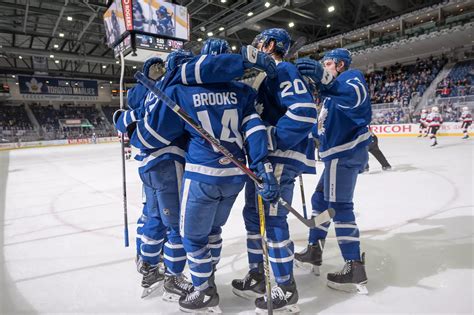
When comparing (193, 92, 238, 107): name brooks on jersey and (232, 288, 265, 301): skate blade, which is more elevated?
(193, 92, 238, 107): name brooks on jersey

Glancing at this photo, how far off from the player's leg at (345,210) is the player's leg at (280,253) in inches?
15.1

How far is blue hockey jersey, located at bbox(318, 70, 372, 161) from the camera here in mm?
1634

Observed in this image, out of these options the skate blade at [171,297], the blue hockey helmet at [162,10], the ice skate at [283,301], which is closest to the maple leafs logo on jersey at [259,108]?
the ice skate at [283,301]

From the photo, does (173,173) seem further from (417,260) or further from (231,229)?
(417,260)

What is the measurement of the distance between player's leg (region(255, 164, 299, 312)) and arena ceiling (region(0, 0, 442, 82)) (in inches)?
473

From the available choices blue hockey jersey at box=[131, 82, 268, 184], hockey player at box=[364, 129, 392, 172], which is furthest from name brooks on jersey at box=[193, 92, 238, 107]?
hockey player at box=[364, 129, 392, 172]

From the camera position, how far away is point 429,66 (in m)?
17.8

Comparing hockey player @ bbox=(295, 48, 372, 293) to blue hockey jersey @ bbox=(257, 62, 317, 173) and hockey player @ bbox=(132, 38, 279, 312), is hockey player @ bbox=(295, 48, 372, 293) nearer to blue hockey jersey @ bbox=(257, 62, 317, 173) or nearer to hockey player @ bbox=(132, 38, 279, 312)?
blue hockey jersey @ bbox=(257, 62, 317, 173)

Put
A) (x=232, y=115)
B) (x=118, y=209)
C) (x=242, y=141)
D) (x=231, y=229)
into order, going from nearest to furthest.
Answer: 1. (x=232, y=115)
2. (x=242, y=141)
3. (x=231, y=229)
4. (x=118, y=209)

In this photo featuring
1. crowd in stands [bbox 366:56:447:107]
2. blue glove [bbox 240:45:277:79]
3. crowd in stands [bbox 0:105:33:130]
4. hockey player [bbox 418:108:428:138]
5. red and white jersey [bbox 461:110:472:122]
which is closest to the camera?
blue glove [bbox 240:45:277:79]

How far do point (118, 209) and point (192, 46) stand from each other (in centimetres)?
1749

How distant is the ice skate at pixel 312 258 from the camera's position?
6.87 feet

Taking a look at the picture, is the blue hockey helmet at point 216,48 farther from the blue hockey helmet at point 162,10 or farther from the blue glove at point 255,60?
the blue hockey helmet at point 162,10

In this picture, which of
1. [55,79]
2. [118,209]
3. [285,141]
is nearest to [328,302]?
[285,141]
